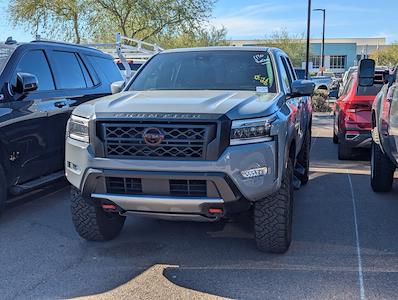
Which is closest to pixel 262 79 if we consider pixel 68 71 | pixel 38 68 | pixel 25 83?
pixel 25 83

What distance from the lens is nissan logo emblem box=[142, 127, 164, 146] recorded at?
398 cm

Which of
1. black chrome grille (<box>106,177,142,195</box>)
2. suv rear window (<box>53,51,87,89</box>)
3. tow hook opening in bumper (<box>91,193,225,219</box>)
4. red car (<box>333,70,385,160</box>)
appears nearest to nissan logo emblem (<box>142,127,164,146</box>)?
black chrome grille (<box>106,177,142,195</box>)

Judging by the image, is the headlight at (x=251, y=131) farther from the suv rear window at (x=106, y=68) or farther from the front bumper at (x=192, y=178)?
the suv rear window at (x=106, y=68)

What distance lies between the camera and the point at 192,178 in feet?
12.8

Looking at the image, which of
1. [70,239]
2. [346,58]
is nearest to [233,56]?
[70,239]

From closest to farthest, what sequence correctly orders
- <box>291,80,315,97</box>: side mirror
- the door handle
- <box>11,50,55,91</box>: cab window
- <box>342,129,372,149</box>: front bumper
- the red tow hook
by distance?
1. the red tow hook
2. <box>291,80,315,97</box>: side mirror
3. <box>11,50,55,91</box>: cab window
4. the door handle
5. <box>342,129,372,149</box>: front bumper

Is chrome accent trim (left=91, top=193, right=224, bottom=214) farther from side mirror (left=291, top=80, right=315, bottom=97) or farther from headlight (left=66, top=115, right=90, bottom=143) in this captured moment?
side mirror (left=291, top=80, right=315, bottom=97)

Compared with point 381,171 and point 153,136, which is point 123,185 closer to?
point 153,136

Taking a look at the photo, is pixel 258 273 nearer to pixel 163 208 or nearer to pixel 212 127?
pixel 163 208

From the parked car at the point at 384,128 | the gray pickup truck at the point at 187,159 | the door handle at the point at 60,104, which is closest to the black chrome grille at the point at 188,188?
the gray pickup truck at the point at 187,159

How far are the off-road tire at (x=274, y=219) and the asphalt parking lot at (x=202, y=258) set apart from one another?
0.18 meters

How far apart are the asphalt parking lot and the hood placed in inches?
51.2

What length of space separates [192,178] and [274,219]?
873mm

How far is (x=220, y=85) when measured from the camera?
524cm
